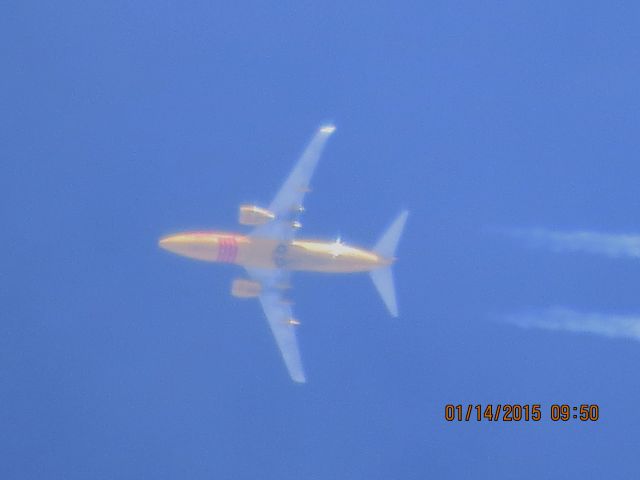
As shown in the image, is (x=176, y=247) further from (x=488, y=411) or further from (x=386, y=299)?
(x=488, y=411)

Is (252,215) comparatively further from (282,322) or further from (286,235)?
(282,322)

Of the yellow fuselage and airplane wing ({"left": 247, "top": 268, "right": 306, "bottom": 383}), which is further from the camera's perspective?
airplane wing ({"left": 247, "top": 268, "right": 306, "bottom": 383})

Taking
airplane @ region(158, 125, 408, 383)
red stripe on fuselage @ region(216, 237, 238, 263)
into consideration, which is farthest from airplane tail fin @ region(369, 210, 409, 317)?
red stripe on fuselage @ region(216, 237, 238, 263)

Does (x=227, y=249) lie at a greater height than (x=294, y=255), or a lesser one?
lesser

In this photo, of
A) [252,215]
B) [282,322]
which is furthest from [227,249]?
[282,322]

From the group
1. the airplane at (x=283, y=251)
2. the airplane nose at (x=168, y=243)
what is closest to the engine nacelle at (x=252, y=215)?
the airplane at (x=283, y=251)

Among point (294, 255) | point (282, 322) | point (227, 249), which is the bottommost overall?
point (282, 322)

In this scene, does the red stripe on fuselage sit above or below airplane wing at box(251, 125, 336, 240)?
below

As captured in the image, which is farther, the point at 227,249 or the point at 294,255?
the point at 294,255

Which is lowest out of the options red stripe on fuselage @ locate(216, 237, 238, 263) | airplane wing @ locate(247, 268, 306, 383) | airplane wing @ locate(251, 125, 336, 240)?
airplane wing @ locate(247, 268, 306, 383)

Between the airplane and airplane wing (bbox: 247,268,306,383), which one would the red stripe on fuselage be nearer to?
the airplane
